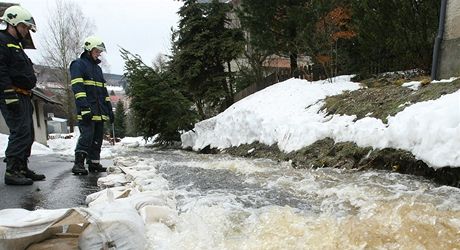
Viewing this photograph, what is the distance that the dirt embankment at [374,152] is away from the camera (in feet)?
15.0

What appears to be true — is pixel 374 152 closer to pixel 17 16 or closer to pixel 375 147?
pixel 375 147

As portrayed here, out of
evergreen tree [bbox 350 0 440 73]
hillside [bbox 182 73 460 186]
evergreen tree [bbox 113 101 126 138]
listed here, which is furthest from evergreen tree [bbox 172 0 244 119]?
evergreen tree [bbox 113 101 126 138]

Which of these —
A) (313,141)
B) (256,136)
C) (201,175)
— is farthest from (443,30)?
→ (201,175)

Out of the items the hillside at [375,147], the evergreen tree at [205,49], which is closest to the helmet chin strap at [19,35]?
the hillside at [375,147]

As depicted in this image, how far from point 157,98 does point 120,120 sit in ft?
137

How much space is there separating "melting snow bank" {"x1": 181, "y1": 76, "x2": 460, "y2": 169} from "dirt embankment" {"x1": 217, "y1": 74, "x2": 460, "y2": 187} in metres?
0.12

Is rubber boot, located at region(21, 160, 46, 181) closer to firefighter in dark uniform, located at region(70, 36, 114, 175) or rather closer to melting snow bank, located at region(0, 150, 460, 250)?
firefighter in dark uniform, located at region(70, 36, 114, 175)

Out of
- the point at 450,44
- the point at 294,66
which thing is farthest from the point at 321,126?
the point at 294,66

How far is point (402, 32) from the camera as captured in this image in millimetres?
9914

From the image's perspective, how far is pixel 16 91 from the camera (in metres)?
4.59

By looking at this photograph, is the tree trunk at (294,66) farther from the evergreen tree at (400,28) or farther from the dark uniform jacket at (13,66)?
the dark uniform jacket at (13,66)

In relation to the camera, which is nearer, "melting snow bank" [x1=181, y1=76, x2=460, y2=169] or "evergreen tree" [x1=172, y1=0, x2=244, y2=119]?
"melting snow bank" [x1=181, y1=76, x2=460, y2=169]

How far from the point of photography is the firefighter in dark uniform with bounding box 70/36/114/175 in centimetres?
582

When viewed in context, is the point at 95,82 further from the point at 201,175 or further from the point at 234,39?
the point at 234,39
